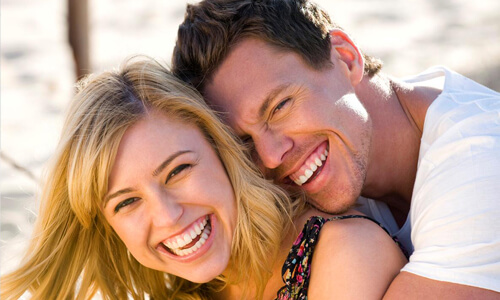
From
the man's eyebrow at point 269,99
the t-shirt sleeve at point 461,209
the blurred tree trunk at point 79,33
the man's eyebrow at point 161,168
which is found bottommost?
the t-shirt sleeve at point 461,209

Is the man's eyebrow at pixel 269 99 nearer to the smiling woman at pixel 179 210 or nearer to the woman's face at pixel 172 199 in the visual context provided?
the smiling woman at pixel 179 210

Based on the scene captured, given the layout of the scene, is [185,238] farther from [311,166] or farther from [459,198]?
[459,198]

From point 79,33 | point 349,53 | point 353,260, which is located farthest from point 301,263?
point 79,33

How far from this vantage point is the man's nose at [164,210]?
8.80ft

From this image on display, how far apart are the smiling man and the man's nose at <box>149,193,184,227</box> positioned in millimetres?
494

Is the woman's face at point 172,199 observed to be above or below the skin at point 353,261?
above

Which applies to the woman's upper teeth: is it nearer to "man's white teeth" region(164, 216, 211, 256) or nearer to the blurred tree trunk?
"man's white teeth" region(164, 216, 211, 256)

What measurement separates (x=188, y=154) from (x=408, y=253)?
103 cm

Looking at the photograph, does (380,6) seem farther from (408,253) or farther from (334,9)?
(408,253)

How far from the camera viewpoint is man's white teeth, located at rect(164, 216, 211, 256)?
276cm

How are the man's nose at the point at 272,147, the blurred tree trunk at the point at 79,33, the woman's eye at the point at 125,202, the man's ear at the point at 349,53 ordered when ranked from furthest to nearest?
the blurred tree trunk at the point at 79,33
the man's ear at the point at 349,53
the man's nose at the point at 272,147
the woman's eye at the point at 125,202

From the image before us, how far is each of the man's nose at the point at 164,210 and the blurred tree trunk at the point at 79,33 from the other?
214 cm

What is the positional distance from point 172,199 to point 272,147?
0.52 m

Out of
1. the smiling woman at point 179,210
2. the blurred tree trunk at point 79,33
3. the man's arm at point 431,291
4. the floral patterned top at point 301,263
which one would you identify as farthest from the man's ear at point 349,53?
the blurred tree trunk at point 79,33
